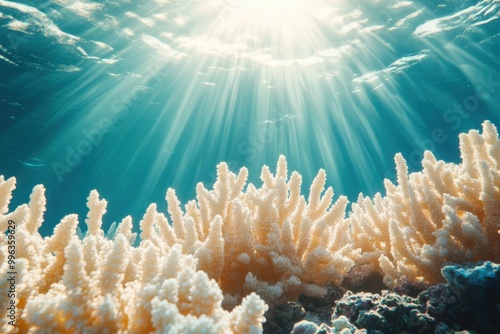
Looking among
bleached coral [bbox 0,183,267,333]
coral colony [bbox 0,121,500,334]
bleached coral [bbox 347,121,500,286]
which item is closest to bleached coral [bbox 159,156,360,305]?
coral colony [bbox 0,121,500,334]

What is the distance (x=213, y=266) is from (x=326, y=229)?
4.03 ft

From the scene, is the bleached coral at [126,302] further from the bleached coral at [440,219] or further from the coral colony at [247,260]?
the bleached coral at [440,219]

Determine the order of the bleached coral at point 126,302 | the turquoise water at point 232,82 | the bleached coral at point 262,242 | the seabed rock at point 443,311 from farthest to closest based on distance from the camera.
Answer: the turquoise water at point 232,82 → the bleached coral at point 262,242 → the seabed rock at point 443,311 → the bleached coral at point 126,302

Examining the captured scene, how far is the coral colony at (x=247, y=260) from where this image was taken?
1.18 metres

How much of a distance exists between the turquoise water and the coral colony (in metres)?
15.5

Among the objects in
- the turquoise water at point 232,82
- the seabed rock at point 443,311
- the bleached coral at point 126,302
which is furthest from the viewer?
the turquoise water at point 232,82

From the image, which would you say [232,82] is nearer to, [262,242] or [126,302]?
[262,242]

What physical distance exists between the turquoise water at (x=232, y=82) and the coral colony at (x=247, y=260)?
15.5 meters

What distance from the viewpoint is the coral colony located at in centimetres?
118

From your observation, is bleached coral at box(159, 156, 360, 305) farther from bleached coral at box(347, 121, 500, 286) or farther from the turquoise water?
the turquoise water

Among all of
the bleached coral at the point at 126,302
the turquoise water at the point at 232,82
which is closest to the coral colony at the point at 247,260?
the bleached coral at the point at 126,302

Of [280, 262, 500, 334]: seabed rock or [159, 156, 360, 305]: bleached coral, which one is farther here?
[159, 156, 360, 305]: bleached coral

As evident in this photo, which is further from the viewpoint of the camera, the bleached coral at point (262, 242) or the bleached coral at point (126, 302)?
the bleached coral at point (262, 242)

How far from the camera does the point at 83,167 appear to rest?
35.3m
